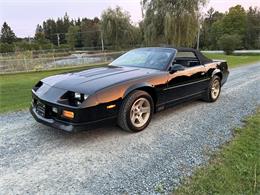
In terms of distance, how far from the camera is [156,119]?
4.50 m

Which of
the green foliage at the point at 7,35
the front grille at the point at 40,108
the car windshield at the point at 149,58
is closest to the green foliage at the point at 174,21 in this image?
the car windshield at the point at 149,58

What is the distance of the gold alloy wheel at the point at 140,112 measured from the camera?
3.75 meters

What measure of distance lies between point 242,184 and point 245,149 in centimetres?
88

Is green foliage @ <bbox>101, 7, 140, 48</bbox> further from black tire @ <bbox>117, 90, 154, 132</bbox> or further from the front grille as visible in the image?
the front grille

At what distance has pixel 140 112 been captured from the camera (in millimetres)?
3873

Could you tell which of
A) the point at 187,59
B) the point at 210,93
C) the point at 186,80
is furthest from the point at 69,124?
the point at 210,93

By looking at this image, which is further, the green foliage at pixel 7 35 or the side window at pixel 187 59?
the green foliage at pixel 7 35

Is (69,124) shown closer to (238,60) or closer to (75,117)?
(75,117)

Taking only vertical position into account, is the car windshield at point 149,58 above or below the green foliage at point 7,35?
below

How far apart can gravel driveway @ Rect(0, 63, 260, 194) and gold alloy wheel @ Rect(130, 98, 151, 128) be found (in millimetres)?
184

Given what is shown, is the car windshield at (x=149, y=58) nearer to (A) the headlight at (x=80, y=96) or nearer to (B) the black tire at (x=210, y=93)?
(B) the black tire at (x=210, y=93)

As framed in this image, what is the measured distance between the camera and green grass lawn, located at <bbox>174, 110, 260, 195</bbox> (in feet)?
7.88

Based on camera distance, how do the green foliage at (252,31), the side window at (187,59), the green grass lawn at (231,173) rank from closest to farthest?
the green grass lawn at (231,173) → the side window at (187,59) → the green foliage at (252,31)

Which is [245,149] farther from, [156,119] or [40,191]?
[40,191]
